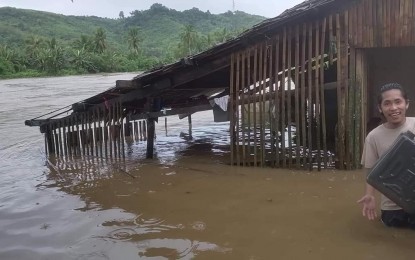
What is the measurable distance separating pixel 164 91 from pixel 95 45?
63.6 m

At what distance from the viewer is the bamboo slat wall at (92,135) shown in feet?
30.9

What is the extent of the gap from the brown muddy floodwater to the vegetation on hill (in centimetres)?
1455

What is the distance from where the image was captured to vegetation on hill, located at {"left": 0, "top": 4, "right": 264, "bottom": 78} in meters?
58.2

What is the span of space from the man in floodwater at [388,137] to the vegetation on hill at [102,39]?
1807cm

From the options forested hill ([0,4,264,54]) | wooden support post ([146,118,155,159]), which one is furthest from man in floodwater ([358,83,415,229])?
forested hill ([0,4,264,54])

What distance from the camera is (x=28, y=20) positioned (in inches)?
3819

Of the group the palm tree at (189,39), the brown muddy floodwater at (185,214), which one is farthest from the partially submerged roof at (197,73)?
the palm tree at (189,39)

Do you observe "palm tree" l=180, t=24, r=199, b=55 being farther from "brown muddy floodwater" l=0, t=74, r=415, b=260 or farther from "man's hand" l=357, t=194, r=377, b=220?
"man's hand" l=357, t=194, r=377, b=220

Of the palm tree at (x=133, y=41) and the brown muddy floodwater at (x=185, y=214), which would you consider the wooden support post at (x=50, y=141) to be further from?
the palm tree at (x=133, y=41)

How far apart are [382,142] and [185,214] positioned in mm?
2541

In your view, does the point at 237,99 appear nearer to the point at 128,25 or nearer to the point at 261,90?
the point at 261,90

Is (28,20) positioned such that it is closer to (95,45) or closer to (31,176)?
(95,45)

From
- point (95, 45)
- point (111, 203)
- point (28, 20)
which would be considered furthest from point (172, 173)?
point (28, 20)

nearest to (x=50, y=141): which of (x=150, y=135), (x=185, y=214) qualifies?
(x=150, y=135)
